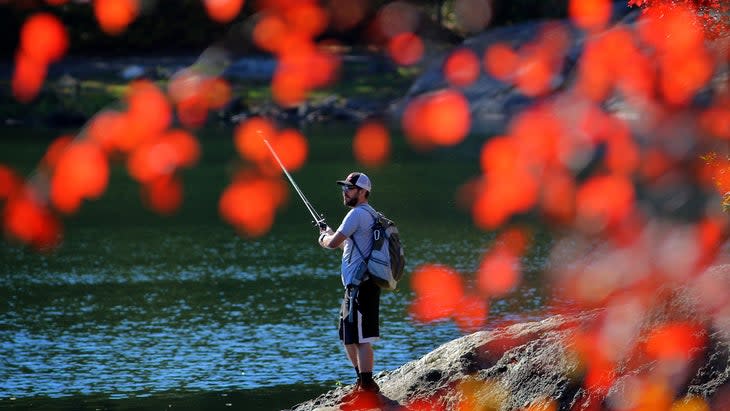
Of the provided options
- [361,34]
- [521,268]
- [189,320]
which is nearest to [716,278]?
[189,320]

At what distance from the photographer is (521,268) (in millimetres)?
28344

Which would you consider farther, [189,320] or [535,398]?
[189,320]

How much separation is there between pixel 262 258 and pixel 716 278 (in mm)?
16899

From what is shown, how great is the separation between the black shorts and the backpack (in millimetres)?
131

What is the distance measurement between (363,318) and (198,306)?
11.0m

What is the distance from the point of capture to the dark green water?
19266 mm

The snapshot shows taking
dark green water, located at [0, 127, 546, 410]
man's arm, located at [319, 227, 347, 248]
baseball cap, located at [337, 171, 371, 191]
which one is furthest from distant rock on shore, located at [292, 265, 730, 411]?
dark green water, located at [0, 127, 546, 410]

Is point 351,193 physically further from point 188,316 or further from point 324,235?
point 188,316

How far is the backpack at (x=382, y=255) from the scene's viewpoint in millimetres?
14430

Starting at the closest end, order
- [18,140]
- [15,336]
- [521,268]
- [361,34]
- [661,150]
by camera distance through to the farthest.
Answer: [15,336], [521,268], [661,150], [18,140], [361,34]

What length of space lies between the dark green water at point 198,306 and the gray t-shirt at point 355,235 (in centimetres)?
356

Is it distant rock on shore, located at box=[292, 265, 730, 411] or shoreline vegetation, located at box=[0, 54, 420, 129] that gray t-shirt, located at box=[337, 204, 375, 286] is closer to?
distant rock on shore, located at box=[292, 265, 730, 411]

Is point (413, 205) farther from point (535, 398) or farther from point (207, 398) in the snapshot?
point (535, 398)

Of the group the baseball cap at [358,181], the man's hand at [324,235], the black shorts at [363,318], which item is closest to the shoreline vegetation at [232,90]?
the man's hand at [324,235]
